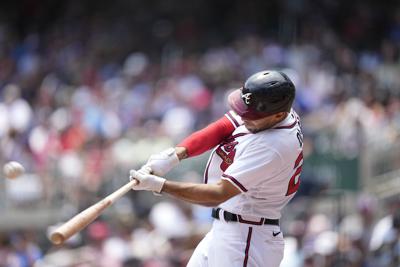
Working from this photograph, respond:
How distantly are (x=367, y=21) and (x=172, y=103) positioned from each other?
12.7 ft

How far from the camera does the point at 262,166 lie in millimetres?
5078

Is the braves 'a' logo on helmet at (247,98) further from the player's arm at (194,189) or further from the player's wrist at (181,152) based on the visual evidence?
the player's wrist at (181,152)

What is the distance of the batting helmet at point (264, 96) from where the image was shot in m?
5.10

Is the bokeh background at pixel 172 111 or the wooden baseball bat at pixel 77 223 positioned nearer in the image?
the wooden baseball bat at pixel 77 223

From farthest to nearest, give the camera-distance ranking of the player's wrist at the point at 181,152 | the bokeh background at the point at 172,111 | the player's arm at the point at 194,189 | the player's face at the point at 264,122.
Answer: the bokeh background at the point at 172,111, the player's wrist at the point at 181,152, the player's face at the point at 264,122, the player's arm at the point at 194,189

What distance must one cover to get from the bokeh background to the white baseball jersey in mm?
2942

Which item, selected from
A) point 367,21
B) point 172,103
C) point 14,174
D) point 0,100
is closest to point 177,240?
point 172,103

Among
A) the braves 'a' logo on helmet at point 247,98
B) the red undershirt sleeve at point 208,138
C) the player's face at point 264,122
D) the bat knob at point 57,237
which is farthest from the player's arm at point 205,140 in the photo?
the bat knob at point 57,237

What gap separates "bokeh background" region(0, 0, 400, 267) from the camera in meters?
9.69

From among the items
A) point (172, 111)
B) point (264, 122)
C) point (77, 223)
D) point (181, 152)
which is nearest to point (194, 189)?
point (181, 152)

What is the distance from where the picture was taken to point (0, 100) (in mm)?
14273

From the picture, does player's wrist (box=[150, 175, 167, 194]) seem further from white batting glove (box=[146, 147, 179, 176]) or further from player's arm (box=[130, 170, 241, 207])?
white batting glove (box=[146, 147, 179, 176])

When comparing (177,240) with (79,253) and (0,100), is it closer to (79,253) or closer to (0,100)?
(79,253)

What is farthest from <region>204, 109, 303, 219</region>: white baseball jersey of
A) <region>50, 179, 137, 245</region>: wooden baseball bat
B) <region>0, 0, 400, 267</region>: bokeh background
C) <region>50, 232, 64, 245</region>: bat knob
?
<region>0, 0, 400, 267</region>: bokeh background
